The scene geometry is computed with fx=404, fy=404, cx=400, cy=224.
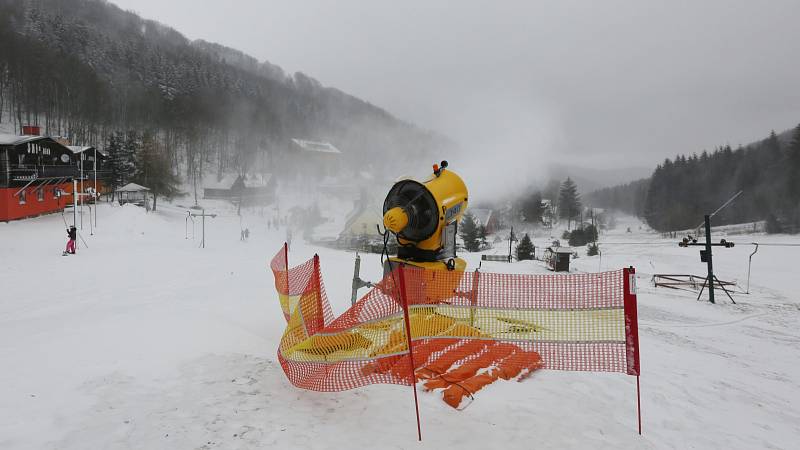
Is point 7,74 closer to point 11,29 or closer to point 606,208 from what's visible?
point 11,29

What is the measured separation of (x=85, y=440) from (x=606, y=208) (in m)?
189

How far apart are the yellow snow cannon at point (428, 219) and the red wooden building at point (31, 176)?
30.1m

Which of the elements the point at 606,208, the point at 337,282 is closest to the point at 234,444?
the point at 337,282

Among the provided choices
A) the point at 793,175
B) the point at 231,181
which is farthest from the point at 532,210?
the point at 231,181

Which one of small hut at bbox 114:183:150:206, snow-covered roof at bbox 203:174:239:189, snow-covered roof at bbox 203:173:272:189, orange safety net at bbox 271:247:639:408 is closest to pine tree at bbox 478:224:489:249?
small hut at bbox 114:183:150:206

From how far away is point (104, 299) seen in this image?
924 cm

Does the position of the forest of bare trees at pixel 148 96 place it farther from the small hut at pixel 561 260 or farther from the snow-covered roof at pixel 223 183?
the small hut at pixel 561 260

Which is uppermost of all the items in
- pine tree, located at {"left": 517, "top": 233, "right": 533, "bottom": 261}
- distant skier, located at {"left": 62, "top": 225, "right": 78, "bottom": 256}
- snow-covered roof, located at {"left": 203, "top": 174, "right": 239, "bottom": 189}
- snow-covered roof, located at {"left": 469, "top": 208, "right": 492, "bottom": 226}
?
snow-covered roof, located at {"left": 203, "top": 174, "right": 239, "bottom": 189}

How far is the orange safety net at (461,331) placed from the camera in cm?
435

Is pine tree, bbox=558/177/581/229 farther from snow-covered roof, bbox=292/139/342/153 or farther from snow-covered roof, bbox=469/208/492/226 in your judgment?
snow-covered roof, bbox=292/139/342/153

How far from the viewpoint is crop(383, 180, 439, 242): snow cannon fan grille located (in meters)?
6.79

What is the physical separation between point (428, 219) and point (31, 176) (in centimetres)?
3372

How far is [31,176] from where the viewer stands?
28016mm

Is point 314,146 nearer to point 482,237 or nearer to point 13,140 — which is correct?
point 482,237
